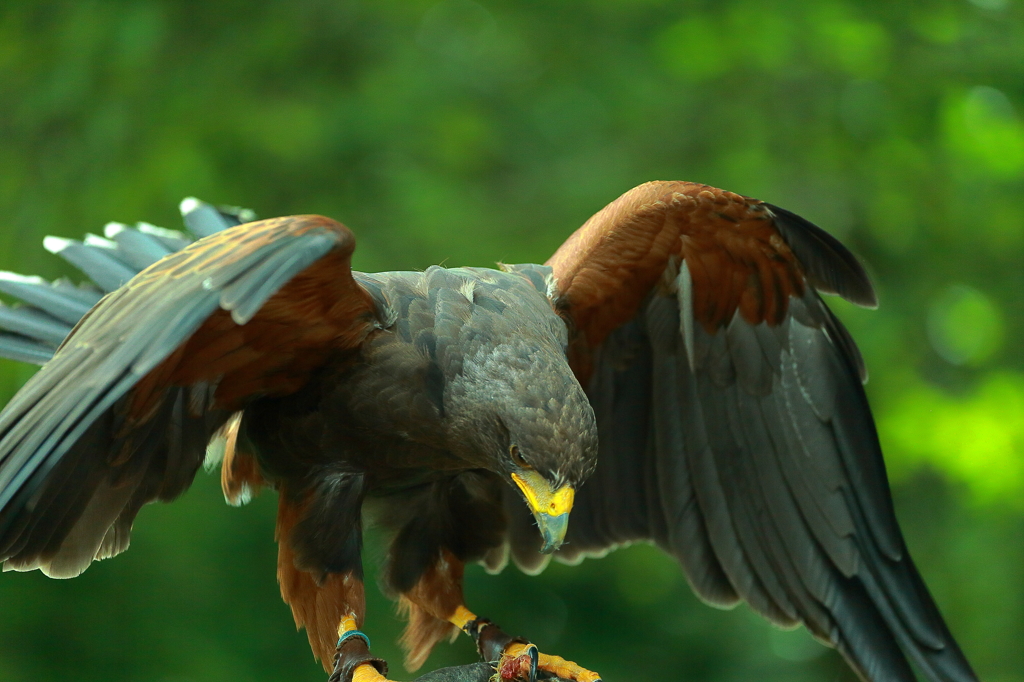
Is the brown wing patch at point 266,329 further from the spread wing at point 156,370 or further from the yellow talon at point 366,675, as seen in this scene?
the yellow talon at point 366,675

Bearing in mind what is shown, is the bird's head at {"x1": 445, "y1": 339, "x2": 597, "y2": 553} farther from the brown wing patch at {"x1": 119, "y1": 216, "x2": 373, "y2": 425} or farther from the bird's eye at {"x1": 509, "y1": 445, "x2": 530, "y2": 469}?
the brown wing patch at {"x1": 119, "y1": 216, "x2": 373, "y2": 425}

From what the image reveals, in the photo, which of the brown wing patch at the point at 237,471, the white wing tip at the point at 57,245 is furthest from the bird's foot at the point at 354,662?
the white wing tip at the point at 57,245

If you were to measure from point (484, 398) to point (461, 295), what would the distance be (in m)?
0.53

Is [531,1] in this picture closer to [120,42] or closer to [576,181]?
[576,181]

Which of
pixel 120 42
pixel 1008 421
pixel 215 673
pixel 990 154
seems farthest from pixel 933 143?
pixel 215 673

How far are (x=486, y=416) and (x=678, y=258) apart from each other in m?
1.24

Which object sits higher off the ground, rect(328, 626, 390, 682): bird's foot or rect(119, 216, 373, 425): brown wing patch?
rect(119, 216, 373, 425): brown wing patch

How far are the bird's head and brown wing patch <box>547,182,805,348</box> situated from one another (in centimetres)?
71

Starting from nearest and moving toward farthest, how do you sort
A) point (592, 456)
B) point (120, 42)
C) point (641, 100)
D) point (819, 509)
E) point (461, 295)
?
1. point (592, 456)
2. point (461, 295)
3. point (819, 509)
4. point (120, 42)
5. point (641, 100)

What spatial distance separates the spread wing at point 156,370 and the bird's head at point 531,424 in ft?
1.64

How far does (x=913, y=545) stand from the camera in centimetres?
761

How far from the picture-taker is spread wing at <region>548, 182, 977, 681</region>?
13.8 ft

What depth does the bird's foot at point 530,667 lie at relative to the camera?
3.98m

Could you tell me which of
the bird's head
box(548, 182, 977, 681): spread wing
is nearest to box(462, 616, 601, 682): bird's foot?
box(548, 182, 977, 681): spread wing
